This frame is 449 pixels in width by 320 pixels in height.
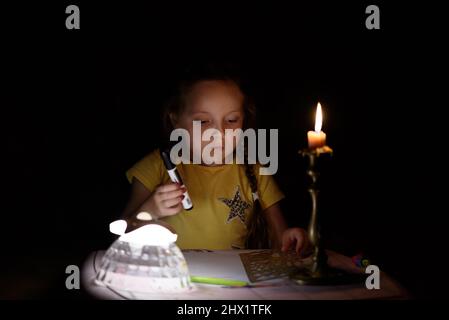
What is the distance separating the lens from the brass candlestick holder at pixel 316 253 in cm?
Result: 113

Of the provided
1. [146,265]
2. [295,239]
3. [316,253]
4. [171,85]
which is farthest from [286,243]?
[171,85]

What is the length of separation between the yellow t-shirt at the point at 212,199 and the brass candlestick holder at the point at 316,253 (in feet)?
2.02

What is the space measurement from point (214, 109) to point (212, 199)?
0.29 metres

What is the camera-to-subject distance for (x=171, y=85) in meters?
1.91

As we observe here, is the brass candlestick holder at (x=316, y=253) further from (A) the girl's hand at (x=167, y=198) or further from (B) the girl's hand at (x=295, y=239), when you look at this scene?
(A) the girl's hand at (x=167, y=198)

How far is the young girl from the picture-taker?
1.73 meters

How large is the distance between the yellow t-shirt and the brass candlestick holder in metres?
0.62

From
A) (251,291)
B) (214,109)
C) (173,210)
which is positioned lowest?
(251,291)

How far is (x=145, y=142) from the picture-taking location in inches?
81.6

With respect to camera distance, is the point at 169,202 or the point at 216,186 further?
the point at 216,186

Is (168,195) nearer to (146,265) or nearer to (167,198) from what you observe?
(167,198)

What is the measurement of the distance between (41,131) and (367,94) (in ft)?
3.57

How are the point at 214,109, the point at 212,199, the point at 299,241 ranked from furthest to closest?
the point at 212,199
the point at 214,109
the point at 299,241

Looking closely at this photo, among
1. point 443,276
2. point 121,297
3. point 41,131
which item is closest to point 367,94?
point 443,276
